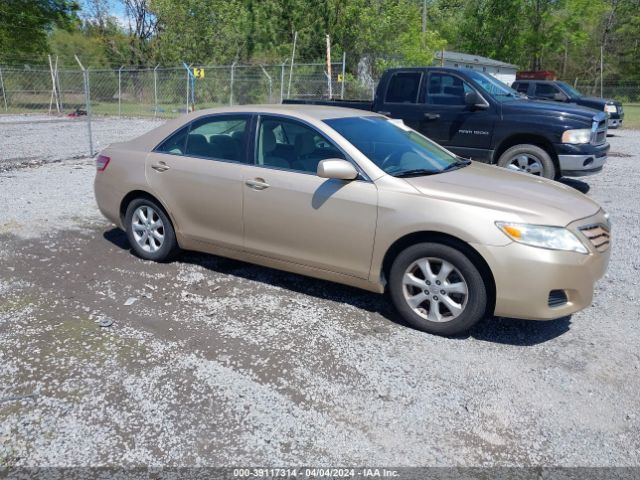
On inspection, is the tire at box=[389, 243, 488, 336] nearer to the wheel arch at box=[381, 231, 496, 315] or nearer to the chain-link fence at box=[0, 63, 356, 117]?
the wheel arch at box=[381, 231, 496, 315]

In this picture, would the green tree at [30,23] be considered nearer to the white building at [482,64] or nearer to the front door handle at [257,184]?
the white building at [482,64]

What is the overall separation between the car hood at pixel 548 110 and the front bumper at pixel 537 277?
5321mm

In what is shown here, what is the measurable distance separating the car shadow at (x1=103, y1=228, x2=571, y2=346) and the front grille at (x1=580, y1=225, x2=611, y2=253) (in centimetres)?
69

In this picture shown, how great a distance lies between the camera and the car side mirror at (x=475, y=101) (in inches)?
349

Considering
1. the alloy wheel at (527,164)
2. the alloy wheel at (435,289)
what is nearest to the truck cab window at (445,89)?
the alloy wheel at (527,164)

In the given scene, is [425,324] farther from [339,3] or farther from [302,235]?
[339,3]

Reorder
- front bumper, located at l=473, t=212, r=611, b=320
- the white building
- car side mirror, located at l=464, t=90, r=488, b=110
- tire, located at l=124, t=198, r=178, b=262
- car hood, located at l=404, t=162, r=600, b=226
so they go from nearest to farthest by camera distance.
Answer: front bumper, located at l=473, t=212, r=611, b=320 → car hood, located at l=404, t=162, r=600, b=226 → tire, located at l=124, t=198, r=178, b=262 → car side mirror, located at l=464, t=90, r=488, b=110 → the white building

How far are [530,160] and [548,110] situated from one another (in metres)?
0.80

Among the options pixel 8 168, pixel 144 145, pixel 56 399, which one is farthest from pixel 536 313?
pixel 8 168

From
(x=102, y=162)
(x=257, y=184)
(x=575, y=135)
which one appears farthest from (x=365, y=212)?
(x=575, y=135)

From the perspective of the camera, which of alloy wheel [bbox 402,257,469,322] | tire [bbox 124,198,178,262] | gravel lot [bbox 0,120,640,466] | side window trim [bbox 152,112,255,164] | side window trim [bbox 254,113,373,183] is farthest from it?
tire [bbox 124,198,178,262]

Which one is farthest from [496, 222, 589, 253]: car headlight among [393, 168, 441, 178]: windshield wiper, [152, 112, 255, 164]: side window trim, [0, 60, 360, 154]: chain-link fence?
[0, 60, 360, 154]: chain-link fence

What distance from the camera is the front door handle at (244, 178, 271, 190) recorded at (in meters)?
4.57

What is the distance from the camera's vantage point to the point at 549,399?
325 centimetres
